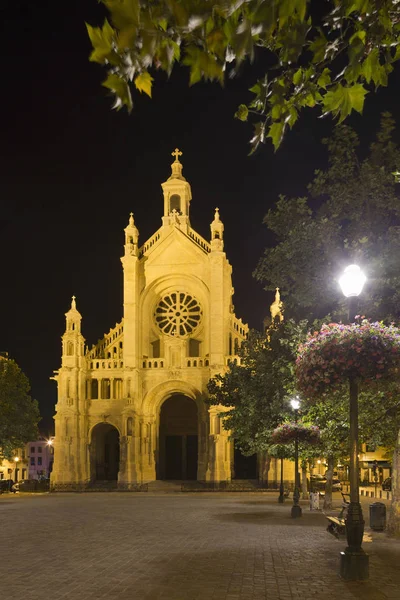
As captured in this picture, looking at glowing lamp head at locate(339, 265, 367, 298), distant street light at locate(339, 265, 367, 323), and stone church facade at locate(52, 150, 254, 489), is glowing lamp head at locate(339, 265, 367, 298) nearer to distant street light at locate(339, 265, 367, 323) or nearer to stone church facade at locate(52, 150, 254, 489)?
distant street light at locate(339, 265, 367, 323)

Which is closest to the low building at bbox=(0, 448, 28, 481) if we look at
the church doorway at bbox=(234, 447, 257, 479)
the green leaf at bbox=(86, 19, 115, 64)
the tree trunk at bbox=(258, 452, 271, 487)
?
the church doorway at bbox=(234, 447, 257, 479)

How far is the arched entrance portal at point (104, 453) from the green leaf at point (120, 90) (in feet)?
182

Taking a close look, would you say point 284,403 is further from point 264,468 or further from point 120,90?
point 120,90

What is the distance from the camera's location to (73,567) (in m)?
13.9

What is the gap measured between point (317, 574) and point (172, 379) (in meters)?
44.3

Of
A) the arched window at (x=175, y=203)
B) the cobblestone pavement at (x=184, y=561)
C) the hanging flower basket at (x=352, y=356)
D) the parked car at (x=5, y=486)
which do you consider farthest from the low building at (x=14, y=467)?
the hanging flower basket at (x=352, y=356)

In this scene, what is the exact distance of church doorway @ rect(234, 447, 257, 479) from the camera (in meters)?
57.7

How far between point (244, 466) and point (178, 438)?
575cm

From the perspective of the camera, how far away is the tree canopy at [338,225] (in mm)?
21969

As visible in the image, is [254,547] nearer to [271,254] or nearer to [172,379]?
[271,254]

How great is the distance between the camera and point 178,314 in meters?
60.4

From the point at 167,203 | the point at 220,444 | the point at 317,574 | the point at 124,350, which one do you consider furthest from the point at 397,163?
the point at 167,203

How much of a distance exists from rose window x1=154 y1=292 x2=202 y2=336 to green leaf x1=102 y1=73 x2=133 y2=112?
55384 millimetres

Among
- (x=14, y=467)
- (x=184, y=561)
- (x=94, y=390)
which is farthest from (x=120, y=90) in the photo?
(x=14, y=467)
